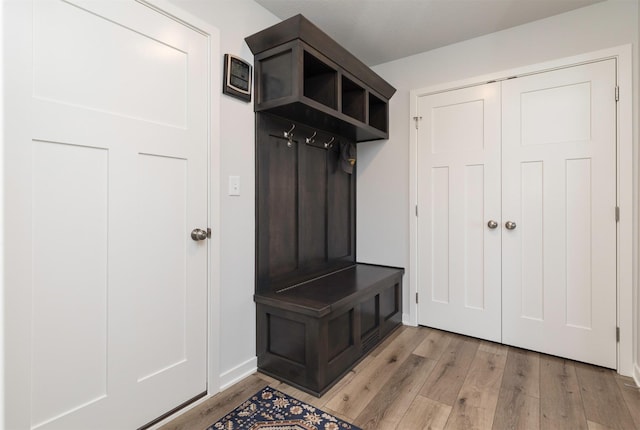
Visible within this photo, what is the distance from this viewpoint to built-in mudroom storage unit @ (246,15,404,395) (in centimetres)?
183

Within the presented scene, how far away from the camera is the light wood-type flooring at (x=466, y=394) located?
5.10ft

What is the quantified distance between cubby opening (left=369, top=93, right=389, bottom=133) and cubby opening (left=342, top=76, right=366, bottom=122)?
36 cm

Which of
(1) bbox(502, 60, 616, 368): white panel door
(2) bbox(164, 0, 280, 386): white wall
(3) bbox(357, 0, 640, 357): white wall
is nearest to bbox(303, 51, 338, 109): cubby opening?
(2) bbox(164, 0, 280, 386): white wall

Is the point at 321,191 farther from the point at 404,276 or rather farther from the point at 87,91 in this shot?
the point at 87,91

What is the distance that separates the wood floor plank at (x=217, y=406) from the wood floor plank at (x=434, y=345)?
1144 millimetres

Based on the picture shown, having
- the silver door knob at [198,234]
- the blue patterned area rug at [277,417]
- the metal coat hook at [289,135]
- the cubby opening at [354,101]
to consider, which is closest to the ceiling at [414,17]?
the cubby opening at [354,101]

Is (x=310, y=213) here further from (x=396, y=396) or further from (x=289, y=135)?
(x=396, y=396)

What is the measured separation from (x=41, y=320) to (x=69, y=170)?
22.8 inches

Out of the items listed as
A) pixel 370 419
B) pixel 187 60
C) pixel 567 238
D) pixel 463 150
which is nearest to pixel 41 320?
pixel 187 60

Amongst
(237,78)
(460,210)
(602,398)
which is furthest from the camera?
(460,210)

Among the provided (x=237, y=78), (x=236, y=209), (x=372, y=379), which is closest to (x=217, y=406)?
(x=372, y=379)

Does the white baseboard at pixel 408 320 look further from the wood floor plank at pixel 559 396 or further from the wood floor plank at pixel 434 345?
the wood floor plank at pixel 559 396

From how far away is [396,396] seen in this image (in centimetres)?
176

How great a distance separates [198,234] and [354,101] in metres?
1.59
